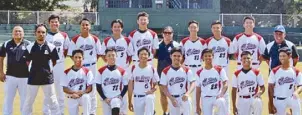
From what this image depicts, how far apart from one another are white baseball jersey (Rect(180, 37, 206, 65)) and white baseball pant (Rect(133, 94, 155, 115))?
1.72m

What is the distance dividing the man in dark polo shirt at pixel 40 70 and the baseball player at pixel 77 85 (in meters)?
0.29

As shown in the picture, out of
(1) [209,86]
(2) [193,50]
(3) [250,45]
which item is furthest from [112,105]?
(3) [250,45]

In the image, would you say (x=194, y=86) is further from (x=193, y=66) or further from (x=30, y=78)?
(x=30, y=78)

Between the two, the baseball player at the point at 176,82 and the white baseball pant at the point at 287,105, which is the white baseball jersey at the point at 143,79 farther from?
the white baseball pant at the point at 287,105

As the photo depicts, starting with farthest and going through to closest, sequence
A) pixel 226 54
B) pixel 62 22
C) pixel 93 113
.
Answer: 1. pixel 62 22
2. pixel 226 54
3. pixel 93 113

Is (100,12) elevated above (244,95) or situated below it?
above

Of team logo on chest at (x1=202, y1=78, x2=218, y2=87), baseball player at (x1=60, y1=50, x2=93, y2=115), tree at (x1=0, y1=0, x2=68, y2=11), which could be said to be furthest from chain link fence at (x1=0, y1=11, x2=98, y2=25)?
A: team logo on chest at (x1=202, y1=78, x2=218, y2=87)

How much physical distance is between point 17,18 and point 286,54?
29834 millimetres

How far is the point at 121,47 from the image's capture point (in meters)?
11.3

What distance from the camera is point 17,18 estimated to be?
37.2m

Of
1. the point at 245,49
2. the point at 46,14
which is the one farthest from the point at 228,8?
the point at 245,49

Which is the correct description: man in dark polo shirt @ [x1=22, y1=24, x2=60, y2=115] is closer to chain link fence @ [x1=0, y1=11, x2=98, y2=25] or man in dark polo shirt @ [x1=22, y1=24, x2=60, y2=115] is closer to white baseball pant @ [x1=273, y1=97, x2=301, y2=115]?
white baseball pant @ [x1=273, y1=97, x2=301, y2=115]

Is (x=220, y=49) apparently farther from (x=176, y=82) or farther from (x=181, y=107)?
(x=181, y=107)

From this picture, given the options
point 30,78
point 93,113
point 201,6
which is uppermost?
point 201,6
